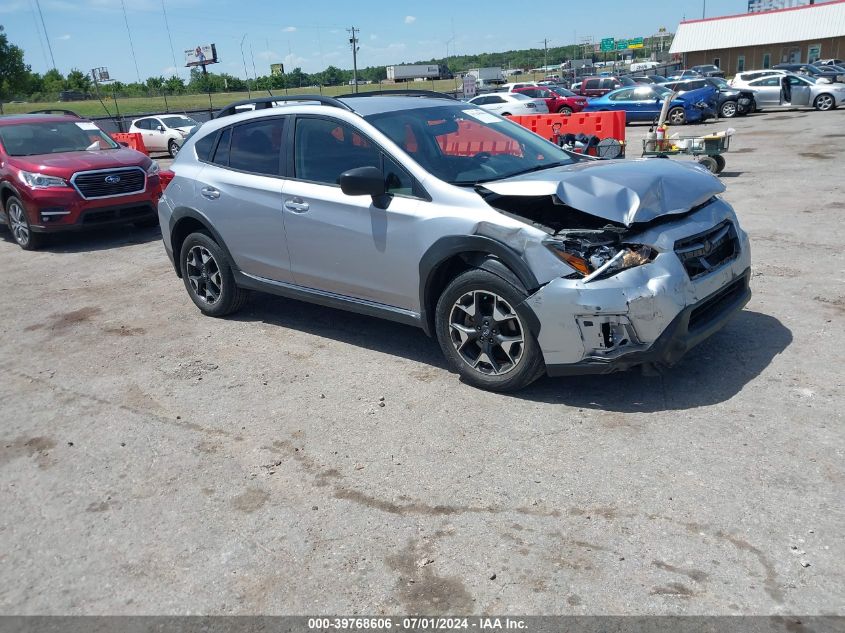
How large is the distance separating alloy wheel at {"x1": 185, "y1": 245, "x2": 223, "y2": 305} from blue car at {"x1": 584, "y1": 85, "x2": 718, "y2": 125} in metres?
21.1

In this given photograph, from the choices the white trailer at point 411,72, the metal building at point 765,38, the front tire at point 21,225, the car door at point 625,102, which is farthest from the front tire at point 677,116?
the white trailer at point 411,72

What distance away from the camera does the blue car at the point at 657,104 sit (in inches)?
956

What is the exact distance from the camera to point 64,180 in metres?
10.1

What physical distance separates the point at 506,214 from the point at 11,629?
3.26m

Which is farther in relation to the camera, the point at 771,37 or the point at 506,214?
the point at 771,37

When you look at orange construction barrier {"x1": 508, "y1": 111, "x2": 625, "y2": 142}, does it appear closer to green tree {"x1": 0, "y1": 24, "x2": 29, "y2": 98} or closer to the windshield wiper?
the windshield wiper

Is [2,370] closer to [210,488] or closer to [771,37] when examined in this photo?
[210,488]

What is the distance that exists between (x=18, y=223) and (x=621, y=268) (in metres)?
9.89

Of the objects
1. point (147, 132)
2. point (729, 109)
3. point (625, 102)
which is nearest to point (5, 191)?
point (147, 132)

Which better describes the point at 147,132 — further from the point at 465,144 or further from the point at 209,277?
the point at 465,144

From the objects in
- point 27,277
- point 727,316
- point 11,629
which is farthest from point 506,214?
point 27,277

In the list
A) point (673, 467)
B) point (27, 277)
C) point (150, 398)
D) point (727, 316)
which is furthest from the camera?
point (27, 277)

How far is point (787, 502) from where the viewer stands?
3250mm

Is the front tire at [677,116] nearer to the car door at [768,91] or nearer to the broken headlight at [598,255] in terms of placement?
the car door at [768,91]
